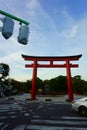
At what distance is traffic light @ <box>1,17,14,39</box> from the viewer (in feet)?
25.6

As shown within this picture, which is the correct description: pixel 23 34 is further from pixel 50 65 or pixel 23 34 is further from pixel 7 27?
pixel 50 65

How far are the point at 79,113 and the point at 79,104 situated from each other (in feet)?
2.50

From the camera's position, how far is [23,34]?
8.23 meters

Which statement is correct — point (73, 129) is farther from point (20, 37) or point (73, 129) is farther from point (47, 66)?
point (47, 66)

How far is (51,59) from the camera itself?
4391 centimetres

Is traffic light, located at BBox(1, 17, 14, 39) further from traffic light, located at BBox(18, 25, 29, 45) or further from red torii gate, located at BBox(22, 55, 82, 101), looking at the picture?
red torii gate, located at BBox(22, 55, 82, 101)

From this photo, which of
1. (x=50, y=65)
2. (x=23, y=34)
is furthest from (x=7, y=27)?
(x=50, y=65)

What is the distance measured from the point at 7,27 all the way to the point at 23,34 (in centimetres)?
53

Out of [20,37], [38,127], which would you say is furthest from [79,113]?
[20,37]

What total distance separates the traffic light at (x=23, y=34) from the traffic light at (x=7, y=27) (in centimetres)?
32

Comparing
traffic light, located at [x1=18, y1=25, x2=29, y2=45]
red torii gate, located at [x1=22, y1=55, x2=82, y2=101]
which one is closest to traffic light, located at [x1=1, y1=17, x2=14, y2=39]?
traffic light, located at [x1=18, y1=25, x2=29, y2=45]

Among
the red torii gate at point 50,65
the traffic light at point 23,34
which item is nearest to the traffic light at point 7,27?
the traffic light at point 23,34

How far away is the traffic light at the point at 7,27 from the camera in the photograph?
780 cm

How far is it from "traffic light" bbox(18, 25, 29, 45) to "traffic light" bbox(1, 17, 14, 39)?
32 centimetres
